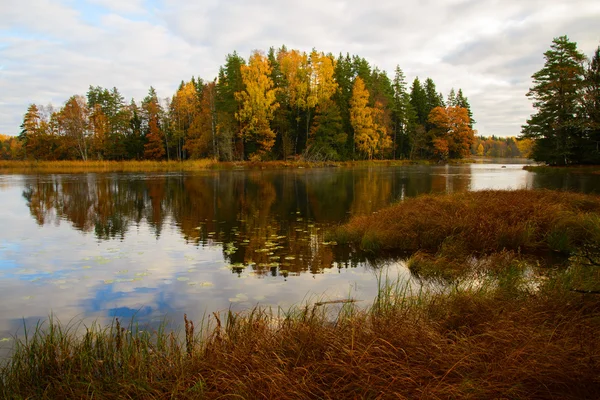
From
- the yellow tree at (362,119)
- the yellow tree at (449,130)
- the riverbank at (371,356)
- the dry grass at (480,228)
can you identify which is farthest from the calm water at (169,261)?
the yellow tree at (449,130)

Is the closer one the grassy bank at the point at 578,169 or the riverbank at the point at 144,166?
the grassy bank at the point at 578,169

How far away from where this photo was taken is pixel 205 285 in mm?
7430

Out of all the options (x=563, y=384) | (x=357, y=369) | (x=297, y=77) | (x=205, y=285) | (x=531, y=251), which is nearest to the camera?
(x=563, y=384)

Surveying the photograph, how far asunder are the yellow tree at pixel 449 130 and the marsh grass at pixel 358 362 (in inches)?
2825

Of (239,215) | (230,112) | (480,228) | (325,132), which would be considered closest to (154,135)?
(230,112)

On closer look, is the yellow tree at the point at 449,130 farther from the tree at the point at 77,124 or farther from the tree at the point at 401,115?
the tree at the point at 77,124

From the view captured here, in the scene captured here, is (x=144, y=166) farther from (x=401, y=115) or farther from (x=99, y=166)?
(x=401, y=115)

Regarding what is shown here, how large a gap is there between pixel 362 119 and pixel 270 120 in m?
14.3

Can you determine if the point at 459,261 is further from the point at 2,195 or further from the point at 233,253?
the point at 2,195

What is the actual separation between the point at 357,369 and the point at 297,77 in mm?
56138

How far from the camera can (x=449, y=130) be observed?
73375 mm

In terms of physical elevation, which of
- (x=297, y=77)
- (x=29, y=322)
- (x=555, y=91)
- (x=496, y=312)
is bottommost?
(x=29, y=322)

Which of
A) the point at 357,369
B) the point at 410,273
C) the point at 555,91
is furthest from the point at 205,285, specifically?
the point at 555,91

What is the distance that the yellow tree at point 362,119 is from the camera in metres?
58.0
